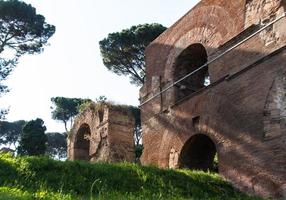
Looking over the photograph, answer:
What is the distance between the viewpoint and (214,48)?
11469mm

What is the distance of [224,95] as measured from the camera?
10.6 m

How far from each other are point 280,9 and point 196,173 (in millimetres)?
3952

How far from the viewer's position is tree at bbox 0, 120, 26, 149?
132 ft

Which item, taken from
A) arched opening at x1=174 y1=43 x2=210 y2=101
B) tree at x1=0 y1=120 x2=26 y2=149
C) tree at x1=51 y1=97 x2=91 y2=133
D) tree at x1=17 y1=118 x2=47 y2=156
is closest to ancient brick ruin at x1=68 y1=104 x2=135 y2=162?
tree at x1=17 y1=118 x2=47 y2=156

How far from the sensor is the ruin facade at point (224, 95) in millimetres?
9141

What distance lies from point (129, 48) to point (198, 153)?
37.7ft

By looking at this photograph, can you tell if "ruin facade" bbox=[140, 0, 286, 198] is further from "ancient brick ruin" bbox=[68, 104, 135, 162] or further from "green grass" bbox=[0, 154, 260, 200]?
"ancient brick ruin" bbox=[68, 104, 135, 162]

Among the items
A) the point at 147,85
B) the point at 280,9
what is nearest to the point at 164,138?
the point at 147,85

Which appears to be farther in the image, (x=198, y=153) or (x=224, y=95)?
(x=198, y=153)

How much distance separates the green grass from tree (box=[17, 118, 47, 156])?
25.6 ft

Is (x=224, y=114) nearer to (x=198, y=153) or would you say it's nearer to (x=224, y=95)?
(x=224, y=95)

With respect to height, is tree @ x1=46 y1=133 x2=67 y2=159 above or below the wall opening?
above

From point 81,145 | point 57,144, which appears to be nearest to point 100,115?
point 81,145

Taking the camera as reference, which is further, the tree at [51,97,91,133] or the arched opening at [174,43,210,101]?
the tree at [51,97,91,133]
